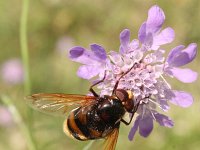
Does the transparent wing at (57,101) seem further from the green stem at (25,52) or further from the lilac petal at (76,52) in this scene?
the green stem at (25,52)

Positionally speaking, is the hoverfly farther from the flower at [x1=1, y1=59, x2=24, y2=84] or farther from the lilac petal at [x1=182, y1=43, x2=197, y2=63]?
the flower at [x1=1, y1=59, x2=24, y2=84]

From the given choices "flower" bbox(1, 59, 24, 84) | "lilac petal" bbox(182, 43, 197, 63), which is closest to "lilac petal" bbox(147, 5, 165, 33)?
"lilac petal" bbox(182, 43, 197, 63)

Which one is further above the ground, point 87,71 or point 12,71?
point 12,71

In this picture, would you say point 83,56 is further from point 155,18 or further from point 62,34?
point 62,34

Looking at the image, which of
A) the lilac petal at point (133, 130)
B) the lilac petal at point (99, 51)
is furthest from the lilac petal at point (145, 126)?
the lilac petal at point (99, 51)

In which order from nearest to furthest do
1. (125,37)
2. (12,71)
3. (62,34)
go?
(125,37)
(12,71)
(62,34)

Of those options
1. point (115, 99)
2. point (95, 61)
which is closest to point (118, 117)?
point (115, 99)

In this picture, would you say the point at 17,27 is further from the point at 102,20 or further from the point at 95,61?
the point at 95,61

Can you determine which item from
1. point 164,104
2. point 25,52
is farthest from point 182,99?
point 25,52
